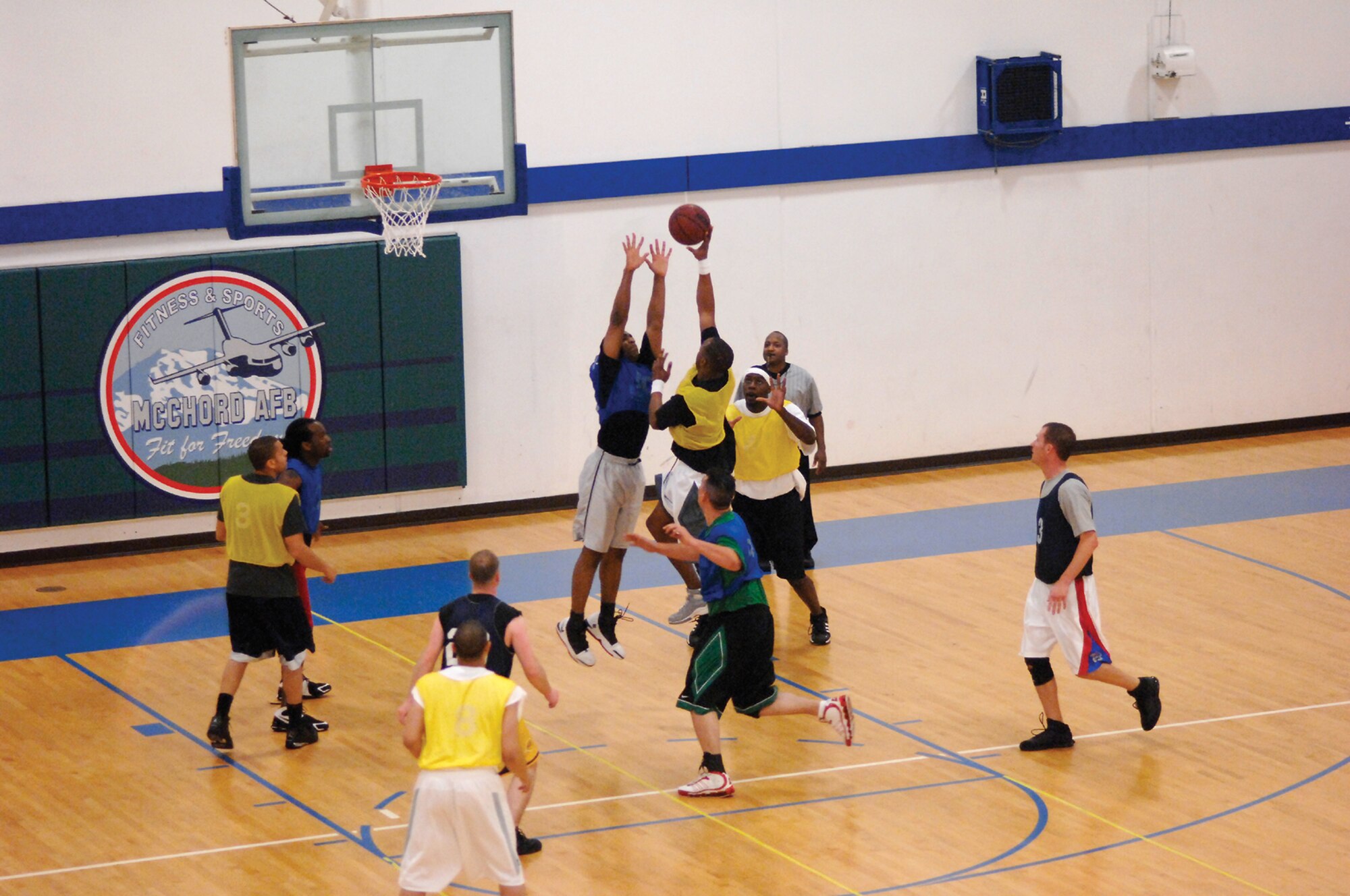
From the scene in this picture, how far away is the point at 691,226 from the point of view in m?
11.2

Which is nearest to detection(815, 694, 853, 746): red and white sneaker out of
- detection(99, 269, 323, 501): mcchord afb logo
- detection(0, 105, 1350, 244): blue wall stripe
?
detection(0, 105, 1350, 244): blue wall stripe

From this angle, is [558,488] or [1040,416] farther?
[1040,416]

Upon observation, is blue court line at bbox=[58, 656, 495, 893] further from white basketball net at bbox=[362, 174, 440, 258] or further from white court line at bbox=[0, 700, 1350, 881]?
white basketball net at bbox=[362, 174, 440, 258]

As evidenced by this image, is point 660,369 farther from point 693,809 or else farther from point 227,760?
point 227,760

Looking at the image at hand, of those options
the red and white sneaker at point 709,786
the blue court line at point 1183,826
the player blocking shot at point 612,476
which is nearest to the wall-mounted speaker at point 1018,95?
the player blocking shot at point 612,476

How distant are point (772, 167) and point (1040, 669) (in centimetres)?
740

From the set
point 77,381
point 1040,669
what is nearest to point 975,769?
point 1040,669

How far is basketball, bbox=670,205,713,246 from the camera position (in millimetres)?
11148

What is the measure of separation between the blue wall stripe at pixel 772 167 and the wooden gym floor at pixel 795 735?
108 inches

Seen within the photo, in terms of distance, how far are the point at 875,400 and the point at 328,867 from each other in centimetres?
935

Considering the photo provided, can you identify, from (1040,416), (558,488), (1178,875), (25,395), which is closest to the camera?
(1178,875)

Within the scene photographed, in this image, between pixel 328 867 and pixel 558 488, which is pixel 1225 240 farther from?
pixel 328 867

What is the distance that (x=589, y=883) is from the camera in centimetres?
782

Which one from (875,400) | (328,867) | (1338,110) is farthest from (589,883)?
(1338,110)
